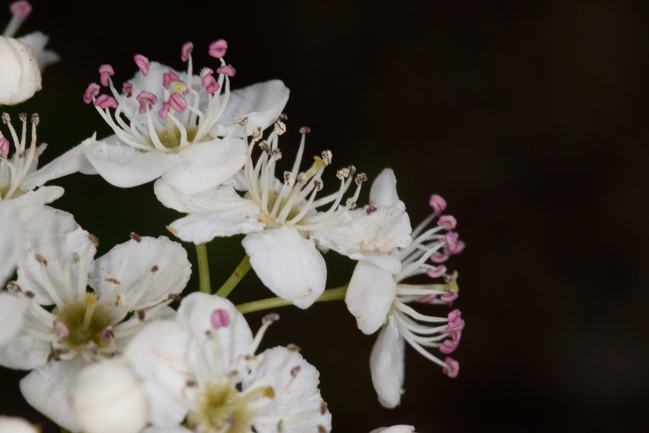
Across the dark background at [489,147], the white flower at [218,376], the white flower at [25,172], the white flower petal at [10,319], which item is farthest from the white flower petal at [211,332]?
the dark background at [489,147]

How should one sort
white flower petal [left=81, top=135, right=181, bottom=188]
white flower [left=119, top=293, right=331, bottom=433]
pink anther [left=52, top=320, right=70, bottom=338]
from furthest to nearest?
1. white flower petal [left=81, top=135, right=181, bottom=188]
2. pink anther [left=52, top=320, right=70, bottom=338]
3. white flower [left=119, top=293, right=331, bottom=433]

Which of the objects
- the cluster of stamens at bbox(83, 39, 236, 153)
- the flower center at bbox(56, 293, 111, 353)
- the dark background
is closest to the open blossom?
the flower center at bbox(56, 293, 111, 353)

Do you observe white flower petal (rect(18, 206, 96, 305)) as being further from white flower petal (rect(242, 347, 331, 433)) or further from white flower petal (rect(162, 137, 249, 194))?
white flower petal (rect(242, 347, 331, 433))

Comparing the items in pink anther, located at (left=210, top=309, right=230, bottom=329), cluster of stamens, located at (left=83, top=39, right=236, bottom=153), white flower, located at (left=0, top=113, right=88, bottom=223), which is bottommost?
pink anther, located at (left=210, top=309, right=230, bottom=329)

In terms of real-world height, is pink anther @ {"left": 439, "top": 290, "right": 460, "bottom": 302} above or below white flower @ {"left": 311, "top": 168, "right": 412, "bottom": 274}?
below

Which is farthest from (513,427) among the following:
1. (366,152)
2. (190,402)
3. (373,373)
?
(190,402)

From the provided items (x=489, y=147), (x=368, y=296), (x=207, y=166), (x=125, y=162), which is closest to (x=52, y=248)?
(x=125, y=162)

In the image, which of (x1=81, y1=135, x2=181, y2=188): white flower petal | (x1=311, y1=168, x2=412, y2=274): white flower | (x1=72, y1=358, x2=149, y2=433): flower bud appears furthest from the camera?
(x1=311, y1=168, x2=412, y2=274): white flower
